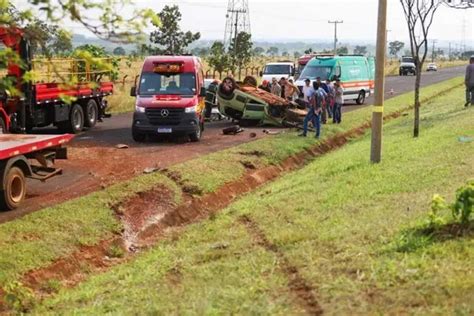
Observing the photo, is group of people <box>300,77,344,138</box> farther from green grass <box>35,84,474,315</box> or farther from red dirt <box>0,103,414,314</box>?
green grass <box>35,84,474,315</box>

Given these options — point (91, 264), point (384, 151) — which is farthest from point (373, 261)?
point (384, 151)

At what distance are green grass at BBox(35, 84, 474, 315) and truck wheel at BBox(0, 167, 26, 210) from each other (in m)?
2.58

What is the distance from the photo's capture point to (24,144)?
36.5ft

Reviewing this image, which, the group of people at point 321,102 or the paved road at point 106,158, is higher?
the group of people at point 321,102

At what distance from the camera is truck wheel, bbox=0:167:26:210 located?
420 inches

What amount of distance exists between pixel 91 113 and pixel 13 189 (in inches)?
473

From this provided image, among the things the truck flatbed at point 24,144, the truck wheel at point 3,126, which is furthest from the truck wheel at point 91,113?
the truck flatbed at point 24,144

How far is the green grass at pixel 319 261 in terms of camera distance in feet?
18.6

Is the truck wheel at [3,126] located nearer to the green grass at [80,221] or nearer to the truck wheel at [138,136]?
the truck wheel at [138,136]

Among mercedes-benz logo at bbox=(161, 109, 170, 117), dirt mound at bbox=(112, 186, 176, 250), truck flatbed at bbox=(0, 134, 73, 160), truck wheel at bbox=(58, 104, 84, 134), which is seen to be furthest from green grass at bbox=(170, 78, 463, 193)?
truck wheel at bbox=(58, 104, 84, 134)

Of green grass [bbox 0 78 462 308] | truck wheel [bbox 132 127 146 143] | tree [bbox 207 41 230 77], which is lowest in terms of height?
green grass [bbox 0 78 462 308]

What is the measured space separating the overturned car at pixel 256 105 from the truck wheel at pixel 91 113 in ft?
13.9

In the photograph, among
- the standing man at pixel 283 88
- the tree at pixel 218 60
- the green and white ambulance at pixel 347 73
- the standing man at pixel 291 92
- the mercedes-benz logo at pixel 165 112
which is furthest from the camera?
the tree at pixel 218 60

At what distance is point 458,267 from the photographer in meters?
A: 5.87
